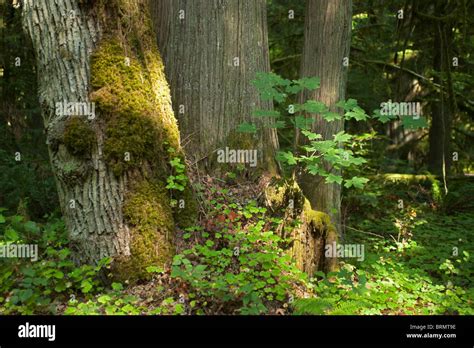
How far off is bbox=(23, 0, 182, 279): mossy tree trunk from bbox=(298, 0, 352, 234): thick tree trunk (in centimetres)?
212

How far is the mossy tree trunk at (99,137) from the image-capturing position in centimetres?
411

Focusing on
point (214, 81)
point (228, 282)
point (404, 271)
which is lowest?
point (404, 271)

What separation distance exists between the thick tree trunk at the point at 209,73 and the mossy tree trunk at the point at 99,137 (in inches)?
30.7

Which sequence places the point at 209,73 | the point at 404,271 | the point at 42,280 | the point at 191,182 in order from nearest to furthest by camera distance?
the point at 42,280, the point at 191,182, the point at 209,73, the point at 404,271

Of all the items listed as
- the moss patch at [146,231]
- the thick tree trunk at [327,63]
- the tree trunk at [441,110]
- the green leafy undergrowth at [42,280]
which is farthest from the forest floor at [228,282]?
the tree trunk at [441,110]

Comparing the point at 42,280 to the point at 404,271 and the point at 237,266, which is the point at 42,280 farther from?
the point at 404,271

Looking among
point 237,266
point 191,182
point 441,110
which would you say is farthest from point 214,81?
point 441,110

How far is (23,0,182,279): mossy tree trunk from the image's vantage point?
4.11 metres

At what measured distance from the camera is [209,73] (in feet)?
16.4

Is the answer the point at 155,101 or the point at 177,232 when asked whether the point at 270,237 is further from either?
the point at 155,101

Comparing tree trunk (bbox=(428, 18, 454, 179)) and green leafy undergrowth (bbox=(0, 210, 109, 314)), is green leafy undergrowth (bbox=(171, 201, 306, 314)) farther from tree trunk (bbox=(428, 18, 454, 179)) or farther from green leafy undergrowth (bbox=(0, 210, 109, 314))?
tree trunk (bbox=(428, 18, 454, 179))

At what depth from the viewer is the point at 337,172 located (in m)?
5.38

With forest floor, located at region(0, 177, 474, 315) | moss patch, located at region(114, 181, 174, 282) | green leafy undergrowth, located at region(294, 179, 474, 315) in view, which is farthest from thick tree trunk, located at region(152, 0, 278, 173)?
green leafy undergrowth, located at region(294, 179, 474, 315)

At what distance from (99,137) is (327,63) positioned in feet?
9.86
